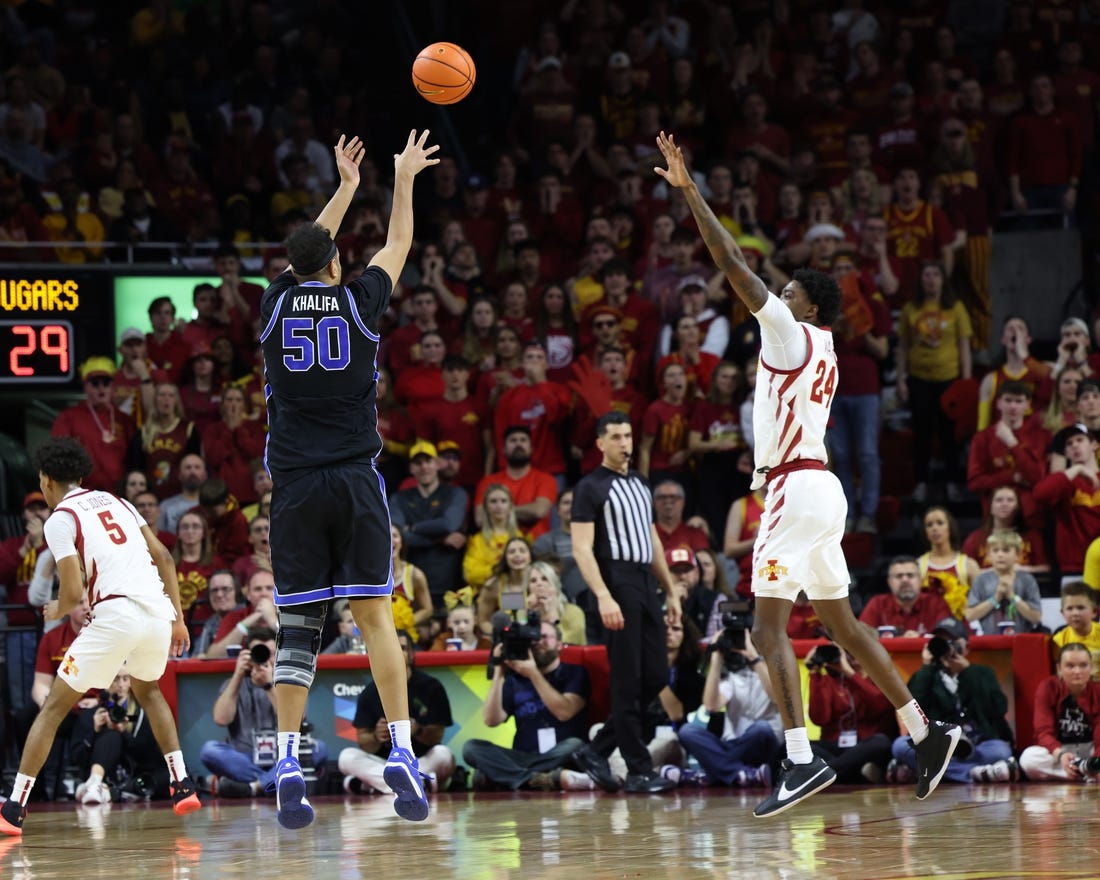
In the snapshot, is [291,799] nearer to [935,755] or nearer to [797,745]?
[797,745]

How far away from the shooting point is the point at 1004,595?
478 inches

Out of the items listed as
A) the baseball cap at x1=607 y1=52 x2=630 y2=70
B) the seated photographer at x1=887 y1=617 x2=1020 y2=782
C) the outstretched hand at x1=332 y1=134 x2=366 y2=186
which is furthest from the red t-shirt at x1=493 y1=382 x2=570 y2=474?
the outstretched hand at x1=332 y1=134 x2=366 y2=186

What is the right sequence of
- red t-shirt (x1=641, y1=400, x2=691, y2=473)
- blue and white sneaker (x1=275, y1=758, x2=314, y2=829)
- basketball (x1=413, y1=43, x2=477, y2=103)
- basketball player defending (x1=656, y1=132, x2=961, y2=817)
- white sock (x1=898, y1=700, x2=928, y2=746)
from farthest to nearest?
red t-shirt (x1=641, y1=400, x2=691, y2=473) → basketball (x1=413, y1=43, x2=477, y2=103) → white sock (x1=898, y1=700, x2=928, y2=746) → basketball player defending (x1=656, y1=132, x2=961, y2=817) → blue and white sneaker (x1=275, y1=758, x2=314, y2=829)

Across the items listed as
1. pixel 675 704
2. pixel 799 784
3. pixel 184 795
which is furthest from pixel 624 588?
pixel 799 784

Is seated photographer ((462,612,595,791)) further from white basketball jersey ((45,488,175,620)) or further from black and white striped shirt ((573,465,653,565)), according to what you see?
white basketball jersey ((45,488,175,620))

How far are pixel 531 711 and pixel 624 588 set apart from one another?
138cm

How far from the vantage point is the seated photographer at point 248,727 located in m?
12.2

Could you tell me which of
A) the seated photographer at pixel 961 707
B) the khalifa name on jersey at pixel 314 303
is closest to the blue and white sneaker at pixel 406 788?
the khalifa name on jersey at pixel 314 303

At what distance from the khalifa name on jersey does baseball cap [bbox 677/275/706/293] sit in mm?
7593

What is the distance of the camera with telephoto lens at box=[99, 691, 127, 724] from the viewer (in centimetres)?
1258

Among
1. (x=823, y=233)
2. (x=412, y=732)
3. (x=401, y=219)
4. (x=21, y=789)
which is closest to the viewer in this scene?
(x=401, y=219)

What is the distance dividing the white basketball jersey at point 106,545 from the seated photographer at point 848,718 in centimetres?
424

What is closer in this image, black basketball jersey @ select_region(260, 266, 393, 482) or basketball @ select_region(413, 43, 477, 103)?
black basketball jersey @ select_region(260, 266, 393, 482)

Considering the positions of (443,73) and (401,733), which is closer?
(401,733)
